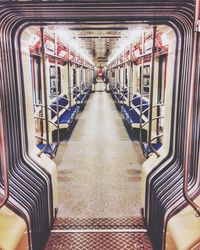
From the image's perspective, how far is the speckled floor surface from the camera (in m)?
3.66

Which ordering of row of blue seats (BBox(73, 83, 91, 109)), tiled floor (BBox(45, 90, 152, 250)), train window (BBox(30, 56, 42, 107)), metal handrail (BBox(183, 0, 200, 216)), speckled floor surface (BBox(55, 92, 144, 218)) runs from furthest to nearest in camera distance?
row of blue seats (BBox(73, 83, 91, 109)), train window (BBox(30, 56, 42, 107)), speckled floor surface (BBox(55, 92, 144, 218)), tiled floor (BBox(45, 90, 152, 250)), metal handrail (BBox(183, 0, 200, 216))

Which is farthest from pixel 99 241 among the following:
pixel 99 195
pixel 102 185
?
pixel 102 185

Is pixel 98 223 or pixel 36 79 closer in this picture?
pixel 98 223

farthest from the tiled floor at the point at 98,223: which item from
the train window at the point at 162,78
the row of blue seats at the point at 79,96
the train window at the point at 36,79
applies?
the row of blue seats at the point at 79,96

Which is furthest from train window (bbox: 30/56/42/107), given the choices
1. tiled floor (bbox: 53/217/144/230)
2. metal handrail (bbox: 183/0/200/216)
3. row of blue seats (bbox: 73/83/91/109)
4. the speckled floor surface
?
metal handrail (bbox: 183/0/200/216)

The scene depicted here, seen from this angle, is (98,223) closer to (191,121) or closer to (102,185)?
(102,185)

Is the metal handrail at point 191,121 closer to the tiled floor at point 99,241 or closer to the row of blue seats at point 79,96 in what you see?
the tiled floor at point 99,241

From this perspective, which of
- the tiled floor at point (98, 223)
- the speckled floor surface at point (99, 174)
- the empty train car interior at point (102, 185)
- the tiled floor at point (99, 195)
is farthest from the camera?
the speckled floor surface at point (99, 174)

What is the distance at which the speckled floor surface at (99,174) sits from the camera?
3662 mm

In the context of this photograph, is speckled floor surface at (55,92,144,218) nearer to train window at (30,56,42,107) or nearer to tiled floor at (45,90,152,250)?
tiled floor at (45,90,152,250)

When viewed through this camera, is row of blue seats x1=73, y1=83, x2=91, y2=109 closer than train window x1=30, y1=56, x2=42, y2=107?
No

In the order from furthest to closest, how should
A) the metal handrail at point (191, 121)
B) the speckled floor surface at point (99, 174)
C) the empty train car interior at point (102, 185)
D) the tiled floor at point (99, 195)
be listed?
the speckled floor surface at point (99, 174) → the tiled floor at point (99, 195) → the empty train car interior at point (102, 185) → the metal handrail at point (191, 121)

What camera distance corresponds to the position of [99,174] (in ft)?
16.2

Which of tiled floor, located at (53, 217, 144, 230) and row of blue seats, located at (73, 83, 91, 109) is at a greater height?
row of blue seats, located at (73, 83, 91, 109)
